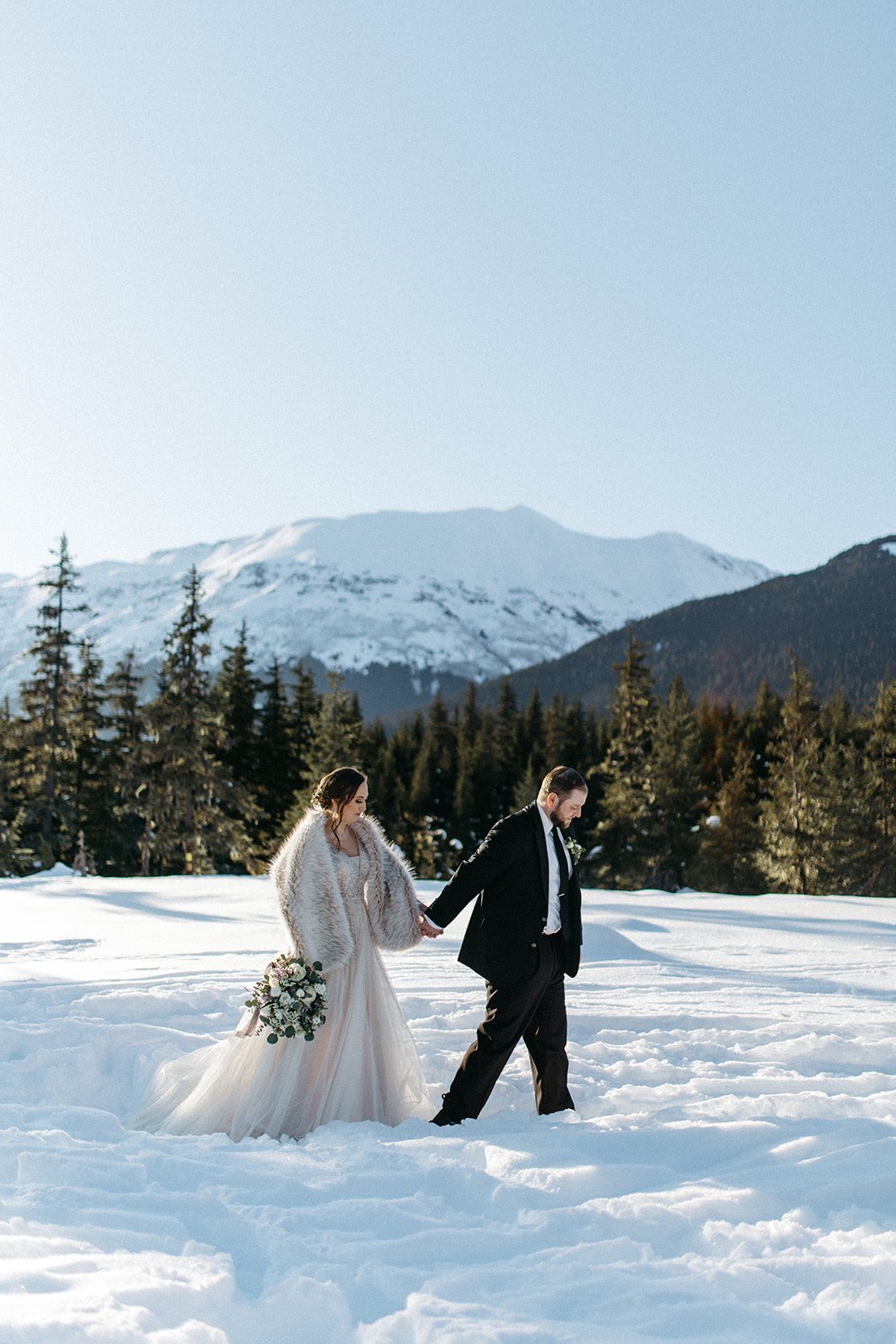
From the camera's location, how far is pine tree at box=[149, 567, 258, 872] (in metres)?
31.3

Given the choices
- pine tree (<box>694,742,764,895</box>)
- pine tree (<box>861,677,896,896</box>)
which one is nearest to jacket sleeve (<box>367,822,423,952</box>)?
pine tree (<box>861,677,896,896</box>)

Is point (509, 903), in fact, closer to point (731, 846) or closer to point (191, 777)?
point (191, 777)

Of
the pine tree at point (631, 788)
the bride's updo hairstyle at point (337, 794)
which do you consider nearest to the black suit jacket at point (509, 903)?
the bride's updo hairstyle at point (337, 794)

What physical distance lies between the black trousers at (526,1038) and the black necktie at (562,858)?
11.4 inches

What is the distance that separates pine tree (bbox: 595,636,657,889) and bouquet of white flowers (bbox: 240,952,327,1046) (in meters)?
41.0

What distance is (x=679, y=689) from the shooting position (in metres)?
56.1

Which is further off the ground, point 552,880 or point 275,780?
point 552,880

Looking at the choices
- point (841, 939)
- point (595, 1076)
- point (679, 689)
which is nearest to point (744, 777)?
point (679, 689)

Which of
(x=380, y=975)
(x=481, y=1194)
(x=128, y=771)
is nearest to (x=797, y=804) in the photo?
(x=128, y=771)

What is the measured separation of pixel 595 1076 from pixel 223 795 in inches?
1023

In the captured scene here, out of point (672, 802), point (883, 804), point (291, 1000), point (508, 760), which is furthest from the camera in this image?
point (508, 760)

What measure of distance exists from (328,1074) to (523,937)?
4.31ft

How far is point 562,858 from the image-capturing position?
5.97 m

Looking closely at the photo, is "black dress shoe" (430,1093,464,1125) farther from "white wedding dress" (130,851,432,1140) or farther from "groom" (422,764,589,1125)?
"white wedding dress" (130,851,432,1140)
